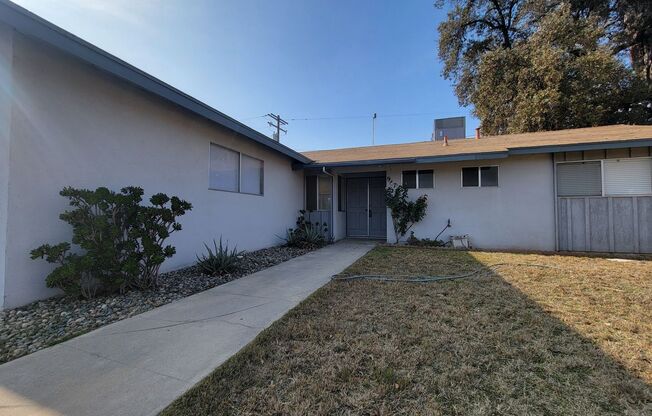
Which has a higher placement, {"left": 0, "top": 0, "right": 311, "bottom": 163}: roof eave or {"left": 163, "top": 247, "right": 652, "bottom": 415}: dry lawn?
{"left": 0, "top": 0, "right": 311, "bottom": 163}: roof eave

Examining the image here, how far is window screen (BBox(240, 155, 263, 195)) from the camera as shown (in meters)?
7.67

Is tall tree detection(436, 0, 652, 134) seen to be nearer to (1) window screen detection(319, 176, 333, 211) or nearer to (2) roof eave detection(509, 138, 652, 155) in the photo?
(2) roof eave detection(509, 138, 652, 155)

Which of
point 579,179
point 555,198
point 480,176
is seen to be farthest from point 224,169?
point 579,179

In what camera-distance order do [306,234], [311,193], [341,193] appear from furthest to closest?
[341,193] → [311,193] → [306,234]

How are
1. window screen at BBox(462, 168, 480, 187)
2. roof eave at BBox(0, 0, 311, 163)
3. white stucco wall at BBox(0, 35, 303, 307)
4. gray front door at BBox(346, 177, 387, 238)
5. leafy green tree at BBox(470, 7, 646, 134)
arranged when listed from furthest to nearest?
leafy green tree at BBox(470, 7, 646, 134) < gray front door at BBox(346, 177, 387, 238) < window screen at BBox(462, 168, 480, 187) < white stucco wall at BBox(0, 35, 303, 307) < roof eave at BBox(0, 0, 311, 163)

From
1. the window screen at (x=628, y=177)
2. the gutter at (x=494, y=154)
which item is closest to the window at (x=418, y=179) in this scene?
the gutter at (x=494, y=154)

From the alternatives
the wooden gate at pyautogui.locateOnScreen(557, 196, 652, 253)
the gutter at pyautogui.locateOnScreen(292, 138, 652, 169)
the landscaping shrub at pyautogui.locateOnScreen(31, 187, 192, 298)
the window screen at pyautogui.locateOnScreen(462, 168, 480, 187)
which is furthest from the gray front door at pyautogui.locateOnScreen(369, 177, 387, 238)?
the landscaping shrub at pyautogui.locateOnScreen(31, 187, 192, 298)

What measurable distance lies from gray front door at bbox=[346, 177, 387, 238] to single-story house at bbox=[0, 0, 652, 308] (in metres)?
0.04

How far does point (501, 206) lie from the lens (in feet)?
28.7

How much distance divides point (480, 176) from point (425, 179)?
1639 mm

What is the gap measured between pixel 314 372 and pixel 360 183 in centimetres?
972

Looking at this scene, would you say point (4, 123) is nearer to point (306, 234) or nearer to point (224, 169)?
point (224, 169)

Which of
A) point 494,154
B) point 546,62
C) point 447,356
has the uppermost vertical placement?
point 546,62

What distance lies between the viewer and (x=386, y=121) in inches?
835
